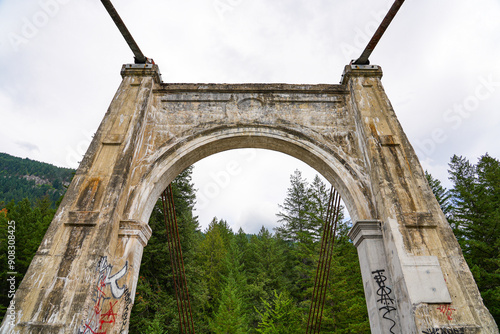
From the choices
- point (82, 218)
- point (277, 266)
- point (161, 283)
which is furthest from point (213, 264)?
point (82, 218)

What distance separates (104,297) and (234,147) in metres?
3.32

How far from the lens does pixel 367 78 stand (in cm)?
554

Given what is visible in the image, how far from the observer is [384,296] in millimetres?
3816

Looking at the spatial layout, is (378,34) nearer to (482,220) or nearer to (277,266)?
(482,220)

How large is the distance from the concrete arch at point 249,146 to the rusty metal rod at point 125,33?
2.21 metres

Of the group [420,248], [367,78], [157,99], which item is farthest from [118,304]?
[367,78]

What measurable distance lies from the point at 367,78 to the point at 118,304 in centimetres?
597

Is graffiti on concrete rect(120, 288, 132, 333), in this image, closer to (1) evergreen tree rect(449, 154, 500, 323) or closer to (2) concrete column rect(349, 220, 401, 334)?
(2) concrete column rect(349, 220, 401, 334)

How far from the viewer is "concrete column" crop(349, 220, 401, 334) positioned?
12.1ft

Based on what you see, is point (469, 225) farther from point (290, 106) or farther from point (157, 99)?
point (157, 99)

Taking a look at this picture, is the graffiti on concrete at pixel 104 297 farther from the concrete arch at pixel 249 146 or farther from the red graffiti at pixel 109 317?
the concrete arch at pixel 249 146

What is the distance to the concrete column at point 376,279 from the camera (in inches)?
145

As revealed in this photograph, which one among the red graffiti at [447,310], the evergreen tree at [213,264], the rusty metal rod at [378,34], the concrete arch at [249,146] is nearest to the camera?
the red graffiti at [447,310]

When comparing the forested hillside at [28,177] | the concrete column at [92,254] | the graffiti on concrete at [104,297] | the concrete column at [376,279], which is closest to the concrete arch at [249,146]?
the concrete column at [376,279]
